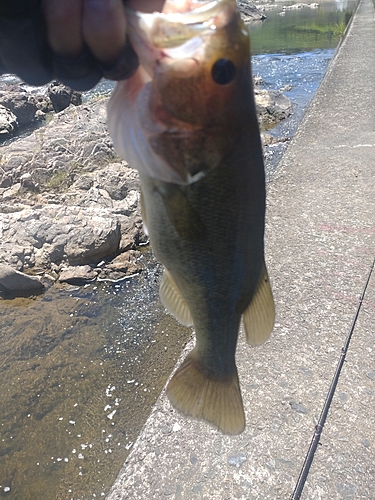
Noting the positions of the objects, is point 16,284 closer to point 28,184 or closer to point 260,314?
point 28,184

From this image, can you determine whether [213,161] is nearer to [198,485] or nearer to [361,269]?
[198,485]

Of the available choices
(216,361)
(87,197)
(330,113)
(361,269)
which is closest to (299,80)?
(330,113)

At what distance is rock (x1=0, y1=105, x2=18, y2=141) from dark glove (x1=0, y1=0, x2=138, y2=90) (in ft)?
37.1

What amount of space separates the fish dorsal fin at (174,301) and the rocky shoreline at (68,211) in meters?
3.51

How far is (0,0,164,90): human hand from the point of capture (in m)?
1.11

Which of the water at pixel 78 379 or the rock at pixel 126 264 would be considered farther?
the rock at pixel 126 264

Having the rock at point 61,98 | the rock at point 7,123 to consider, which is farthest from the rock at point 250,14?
the rock at point 7,123

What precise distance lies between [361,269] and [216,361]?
230 cm

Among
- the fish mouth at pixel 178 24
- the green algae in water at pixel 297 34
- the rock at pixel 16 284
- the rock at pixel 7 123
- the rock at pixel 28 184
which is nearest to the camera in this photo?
the fish mouth at pixel 178 24

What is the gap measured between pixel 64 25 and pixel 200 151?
463 mm

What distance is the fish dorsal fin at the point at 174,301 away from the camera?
5.18 ft

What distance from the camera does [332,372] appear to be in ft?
8.70

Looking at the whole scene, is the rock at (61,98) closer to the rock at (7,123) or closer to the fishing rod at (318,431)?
the rock at (7,123)

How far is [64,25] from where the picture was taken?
1126 millimetres
